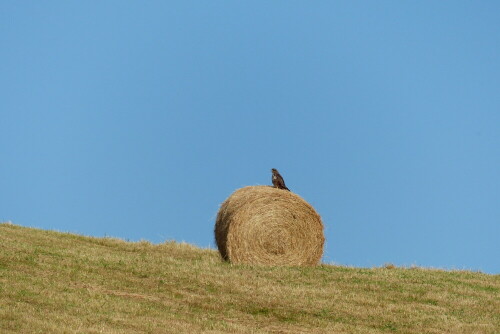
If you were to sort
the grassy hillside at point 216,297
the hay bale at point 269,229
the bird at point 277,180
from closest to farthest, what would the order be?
Answer: the grassy hillside at point 216,297 → the hay bale at point 269,229 → the bird at point 277,180

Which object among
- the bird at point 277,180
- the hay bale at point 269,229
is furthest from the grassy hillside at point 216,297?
the bird at point 277,180

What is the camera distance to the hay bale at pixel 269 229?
23.0 m

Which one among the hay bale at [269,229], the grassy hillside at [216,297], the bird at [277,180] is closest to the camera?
the grassy hillside at [216,297]

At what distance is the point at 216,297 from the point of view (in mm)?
17938

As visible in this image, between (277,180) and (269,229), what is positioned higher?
(277,180)

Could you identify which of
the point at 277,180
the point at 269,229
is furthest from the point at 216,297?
the point at 277,180

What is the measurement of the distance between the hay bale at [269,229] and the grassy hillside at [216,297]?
2.26ft

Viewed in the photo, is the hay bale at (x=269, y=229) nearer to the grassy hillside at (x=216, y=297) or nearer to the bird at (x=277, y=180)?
the bird at (x=277, y=180)

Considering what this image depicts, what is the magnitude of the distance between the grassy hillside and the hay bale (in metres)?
0.69

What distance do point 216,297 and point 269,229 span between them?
5.60 metres

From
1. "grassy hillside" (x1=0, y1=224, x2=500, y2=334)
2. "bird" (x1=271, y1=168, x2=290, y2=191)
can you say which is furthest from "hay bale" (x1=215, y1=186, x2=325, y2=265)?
"grassy hillside" (x1=0, y1=224, x2=500, y2=334)

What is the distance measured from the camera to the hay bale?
906 inches

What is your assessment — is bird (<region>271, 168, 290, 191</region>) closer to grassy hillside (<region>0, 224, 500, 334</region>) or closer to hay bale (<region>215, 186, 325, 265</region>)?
hay bale (<region>215, 186, 325, 265</region>)

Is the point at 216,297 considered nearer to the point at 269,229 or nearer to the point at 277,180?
the point at 269,229
